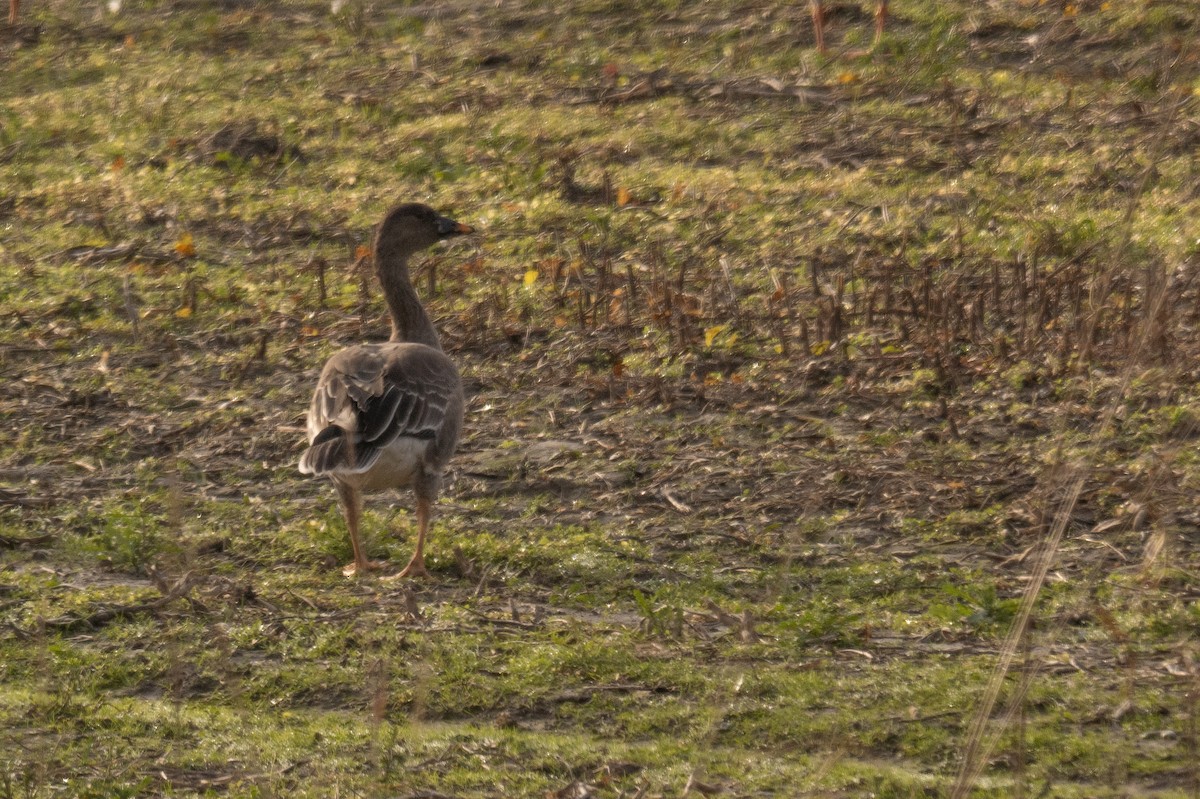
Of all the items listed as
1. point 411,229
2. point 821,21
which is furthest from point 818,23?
point 411,229

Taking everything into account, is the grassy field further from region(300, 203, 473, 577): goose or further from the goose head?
the goose head

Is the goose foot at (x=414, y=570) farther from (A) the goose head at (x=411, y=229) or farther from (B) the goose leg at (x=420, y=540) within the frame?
(A) the goose head at (x=411, y=229)

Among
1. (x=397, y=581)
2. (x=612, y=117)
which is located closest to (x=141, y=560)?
(x=397, y=581)

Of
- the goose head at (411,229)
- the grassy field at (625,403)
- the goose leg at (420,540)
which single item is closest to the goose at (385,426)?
the goose leg at (420,540)

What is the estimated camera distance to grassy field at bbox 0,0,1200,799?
5223mm

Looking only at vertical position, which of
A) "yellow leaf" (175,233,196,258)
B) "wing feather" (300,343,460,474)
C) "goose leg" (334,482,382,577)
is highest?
"wing feather" (300,343,460,474)

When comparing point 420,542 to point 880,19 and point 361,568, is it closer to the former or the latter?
point 361,568

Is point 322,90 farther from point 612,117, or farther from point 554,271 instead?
point 554,271

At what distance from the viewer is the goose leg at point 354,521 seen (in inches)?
274

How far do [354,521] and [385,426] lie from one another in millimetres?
405

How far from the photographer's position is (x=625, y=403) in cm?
871

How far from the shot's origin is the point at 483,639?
607 cm

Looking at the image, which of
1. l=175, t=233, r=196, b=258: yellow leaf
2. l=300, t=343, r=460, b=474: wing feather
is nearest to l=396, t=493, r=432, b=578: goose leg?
l=300, t=343, r=460, b=474: wing feather

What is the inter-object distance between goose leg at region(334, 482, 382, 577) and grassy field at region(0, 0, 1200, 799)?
0.45 feet
